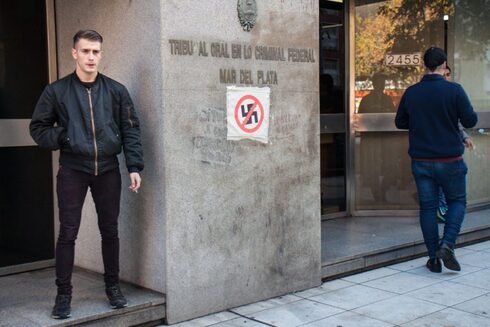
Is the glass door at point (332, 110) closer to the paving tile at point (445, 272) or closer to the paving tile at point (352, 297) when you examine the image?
the paving tile at point (445, 272)

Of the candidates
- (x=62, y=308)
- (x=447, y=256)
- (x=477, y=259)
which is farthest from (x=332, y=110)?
(x=62, y=308)

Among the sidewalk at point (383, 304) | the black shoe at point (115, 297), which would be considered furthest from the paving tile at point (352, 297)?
the black shoe at point (115, 297)

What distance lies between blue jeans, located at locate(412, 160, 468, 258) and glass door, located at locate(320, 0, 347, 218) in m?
1.86

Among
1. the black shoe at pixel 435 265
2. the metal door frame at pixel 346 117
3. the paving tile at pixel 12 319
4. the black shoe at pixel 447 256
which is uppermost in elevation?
the metal door frame at pixel 346 117

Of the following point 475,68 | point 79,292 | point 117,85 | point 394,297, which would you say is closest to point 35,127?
point 117,85

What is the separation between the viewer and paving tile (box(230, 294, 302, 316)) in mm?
4574

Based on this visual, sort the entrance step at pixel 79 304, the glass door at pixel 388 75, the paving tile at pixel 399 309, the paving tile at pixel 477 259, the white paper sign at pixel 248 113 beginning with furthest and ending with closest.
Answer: the glass door at pixel 388 75 → the paving tile at pixel 477 259 → the white paper sign at pixel 248 113 → the paving tile at pixel 399 309 → the entrance step at pixel 79 304

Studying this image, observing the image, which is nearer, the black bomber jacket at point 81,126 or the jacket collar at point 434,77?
the black bomber jacket at point 81,126

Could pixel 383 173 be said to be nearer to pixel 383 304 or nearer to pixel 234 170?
pixel 383 304

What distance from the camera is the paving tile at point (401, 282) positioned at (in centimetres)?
515

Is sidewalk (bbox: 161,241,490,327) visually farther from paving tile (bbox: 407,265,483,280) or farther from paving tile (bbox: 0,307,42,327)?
paving tile (bbox: 0,307,42,327)

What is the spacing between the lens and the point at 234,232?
460 centimetres

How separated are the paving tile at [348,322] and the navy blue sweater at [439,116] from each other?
179 cm

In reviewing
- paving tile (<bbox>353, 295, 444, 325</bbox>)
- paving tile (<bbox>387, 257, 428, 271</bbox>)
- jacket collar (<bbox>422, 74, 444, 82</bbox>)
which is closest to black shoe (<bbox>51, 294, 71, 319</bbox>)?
paving tile (<bbox>353, 295, 444, 325</bbox>)
